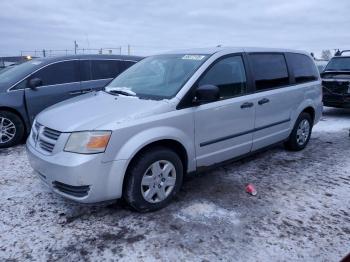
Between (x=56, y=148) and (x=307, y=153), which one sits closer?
(x=56, y=148)

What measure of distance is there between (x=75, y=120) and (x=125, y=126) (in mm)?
539

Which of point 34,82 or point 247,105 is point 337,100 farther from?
point 34,82

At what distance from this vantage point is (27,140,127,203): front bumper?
301cm

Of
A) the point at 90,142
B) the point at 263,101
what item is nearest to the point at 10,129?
the point at 90,142

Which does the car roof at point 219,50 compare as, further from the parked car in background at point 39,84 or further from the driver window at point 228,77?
the parked car in background at point 39,84

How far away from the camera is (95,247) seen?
289 centimetres

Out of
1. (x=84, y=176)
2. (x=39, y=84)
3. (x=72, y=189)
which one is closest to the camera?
(x=84, y=176)

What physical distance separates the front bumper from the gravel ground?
1.14 feet

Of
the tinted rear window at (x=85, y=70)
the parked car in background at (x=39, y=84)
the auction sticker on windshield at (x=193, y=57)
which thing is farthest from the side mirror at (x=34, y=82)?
the auction sticker on windshield at (x=193, y=57)

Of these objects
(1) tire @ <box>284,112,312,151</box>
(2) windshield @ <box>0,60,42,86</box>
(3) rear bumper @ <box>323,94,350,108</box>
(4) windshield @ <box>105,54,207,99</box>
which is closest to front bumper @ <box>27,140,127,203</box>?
(4) windshield @ <box>105,54,207,99</box>

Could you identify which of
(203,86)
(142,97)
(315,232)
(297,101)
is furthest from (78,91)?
(315,232)

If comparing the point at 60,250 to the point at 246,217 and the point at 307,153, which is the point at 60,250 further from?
the point at 307,153

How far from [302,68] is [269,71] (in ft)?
3.62

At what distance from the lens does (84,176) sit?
9.89 feet
